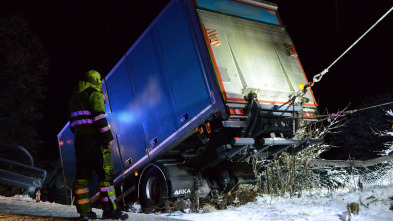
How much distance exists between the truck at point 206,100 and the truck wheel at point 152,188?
2 centimetres

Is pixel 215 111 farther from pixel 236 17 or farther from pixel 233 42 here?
pixel 236 17

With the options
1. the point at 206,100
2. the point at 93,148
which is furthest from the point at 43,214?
the point at 206,100

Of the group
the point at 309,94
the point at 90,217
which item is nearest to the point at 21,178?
the point at 90,217

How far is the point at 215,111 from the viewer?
5.11m

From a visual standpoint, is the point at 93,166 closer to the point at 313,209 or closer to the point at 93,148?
the point at 93,148

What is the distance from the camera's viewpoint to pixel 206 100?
526 centimetres

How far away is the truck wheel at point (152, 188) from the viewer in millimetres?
6321

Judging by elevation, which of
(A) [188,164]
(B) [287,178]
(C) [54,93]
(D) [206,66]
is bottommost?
(B) [287,178]

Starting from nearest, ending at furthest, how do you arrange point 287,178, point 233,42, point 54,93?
1. point 233,42
2. point 287,178
3. point 54,93

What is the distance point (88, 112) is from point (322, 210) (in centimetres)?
394

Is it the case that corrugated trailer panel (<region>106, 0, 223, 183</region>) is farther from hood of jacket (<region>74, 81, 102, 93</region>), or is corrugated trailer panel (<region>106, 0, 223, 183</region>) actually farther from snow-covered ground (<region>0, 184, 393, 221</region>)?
hood of jacket (<region>74, 81, 102, 93</region>)

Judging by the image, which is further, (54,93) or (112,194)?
(54,93)

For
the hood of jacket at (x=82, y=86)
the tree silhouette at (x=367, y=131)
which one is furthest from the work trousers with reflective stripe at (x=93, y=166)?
the tree silhouette at (x=367, y=131)

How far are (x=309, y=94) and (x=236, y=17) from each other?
81.1 inches
